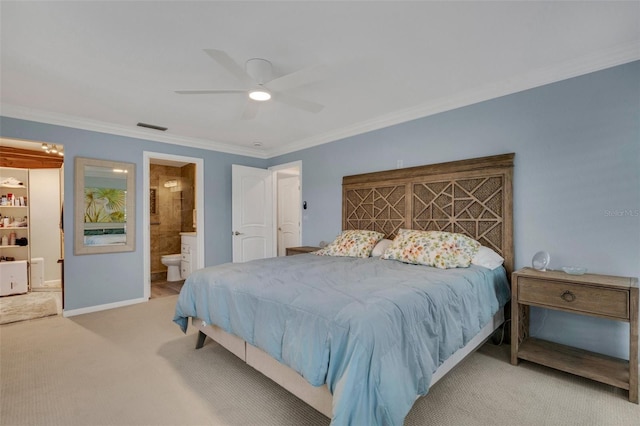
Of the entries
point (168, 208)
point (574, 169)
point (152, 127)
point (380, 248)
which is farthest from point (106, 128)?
point (574, 169)

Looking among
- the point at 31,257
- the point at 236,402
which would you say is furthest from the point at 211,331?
the point at 31,257

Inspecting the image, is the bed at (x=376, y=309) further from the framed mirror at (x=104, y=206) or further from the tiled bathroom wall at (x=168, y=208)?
the tiled bathroom wall at (x=168, y=208)

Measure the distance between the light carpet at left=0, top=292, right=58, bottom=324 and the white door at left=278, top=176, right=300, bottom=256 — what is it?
3.94 m

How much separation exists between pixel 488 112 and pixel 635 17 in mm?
1165

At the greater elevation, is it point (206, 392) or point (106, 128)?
point (106, 128)

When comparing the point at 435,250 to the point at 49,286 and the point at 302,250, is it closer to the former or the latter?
the point at 302,250

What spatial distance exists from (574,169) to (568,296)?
1.09 m

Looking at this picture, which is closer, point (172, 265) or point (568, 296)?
point (568, 296)

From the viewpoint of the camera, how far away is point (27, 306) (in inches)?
163

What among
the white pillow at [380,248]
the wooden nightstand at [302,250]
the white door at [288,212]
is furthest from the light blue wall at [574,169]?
the white door at [288,212]

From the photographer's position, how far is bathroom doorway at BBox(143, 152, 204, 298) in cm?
562

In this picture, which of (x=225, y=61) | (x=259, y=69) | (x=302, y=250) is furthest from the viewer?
(x=302, y=250)

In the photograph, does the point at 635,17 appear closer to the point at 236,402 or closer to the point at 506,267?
the point at 506,267

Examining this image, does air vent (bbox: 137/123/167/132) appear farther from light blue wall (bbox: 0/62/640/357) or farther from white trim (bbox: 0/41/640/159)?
light blue wall (bbox: 0/62/640/357)
